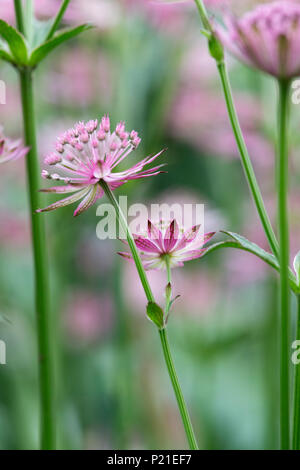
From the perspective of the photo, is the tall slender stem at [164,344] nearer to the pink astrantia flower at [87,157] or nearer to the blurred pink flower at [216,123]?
the pink astrantia flower at [87,157]

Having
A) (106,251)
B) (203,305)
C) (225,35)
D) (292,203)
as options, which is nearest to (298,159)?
(292,203)

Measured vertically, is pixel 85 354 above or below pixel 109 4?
below

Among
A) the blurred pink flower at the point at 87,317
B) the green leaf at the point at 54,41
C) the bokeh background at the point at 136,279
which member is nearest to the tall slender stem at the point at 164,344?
the green leaf at the point at 54,41

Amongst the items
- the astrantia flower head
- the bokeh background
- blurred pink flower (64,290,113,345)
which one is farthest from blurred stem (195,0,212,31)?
blurred pink flower (64,290,113,345)

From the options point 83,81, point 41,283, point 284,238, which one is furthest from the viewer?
point 83,81

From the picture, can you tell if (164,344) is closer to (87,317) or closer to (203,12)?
(203,12)

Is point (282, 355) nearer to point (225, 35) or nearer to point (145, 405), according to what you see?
point (225, 35)

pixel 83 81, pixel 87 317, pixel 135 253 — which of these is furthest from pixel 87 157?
pixel 87 317
